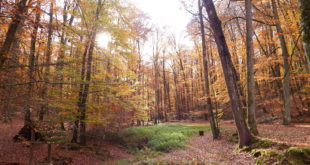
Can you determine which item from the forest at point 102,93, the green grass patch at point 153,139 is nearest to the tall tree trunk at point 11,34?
the forest at point 102,93

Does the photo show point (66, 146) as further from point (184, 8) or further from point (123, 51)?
point (184, 8)

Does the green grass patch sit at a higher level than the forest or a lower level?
lower

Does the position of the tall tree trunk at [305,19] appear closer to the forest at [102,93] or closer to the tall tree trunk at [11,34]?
the forest at [102,93]

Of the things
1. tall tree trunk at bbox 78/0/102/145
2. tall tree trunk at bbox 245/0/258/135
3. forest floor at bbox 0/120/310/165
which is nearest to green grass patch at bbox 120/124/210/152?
forest floor at bbox 0/120/310/165

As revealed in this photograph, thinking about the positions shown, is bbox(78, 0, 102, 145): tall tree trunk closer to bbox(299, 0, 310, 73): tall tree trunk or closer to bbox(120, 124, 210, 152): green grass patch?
bbox(120, 124, 210, 152): green grass patch

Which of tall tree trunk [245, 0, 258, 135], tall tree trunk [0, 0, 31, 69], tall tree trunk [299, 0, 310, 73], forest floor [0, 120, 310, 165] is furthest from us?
tall tree trunk [245, 0, 258, 135]

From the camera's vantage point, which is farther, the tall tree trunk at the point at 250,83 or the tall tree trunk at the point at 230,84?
the tall tree trunk at the point at 250,83

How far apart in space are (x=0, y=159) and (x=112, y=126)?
6006mm

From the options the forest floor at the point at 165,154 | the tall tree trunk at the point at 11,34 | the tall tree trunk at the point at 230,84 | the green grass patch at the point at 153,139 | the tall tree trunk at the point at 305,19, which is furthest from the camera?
the green grass patch at the point at 153,139

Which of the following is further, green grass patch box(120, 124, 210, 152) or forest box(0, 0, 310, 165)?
green grass patch box(120, 124, 210, 152)

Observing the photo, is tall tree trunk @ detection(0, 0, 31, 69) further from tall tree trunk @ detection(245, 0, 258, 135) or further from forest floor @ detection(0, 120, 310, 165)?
tall tree trunk @ detection(245, 0, 258, 135)

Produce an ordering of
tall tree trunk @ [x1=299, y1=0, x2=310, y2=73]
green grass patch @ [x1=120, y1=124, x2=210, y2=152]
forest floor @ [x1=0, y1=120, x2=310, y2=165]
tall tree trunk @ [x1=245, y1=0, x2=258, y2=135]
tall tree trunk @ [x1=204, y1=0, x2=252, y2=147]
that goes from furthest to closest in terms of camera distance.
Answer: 1. green grass patch @ [x1=120, y1=124, x2=210, y2=152]
2. tall tree trunk @ [x1=245, y1=0, x2=258, y2=135]
3. tall tree trunk @ [x1=204, y1=0, x2=252, y2=147]
4. forest floor @ [x1=0, y1=120, x2=310, y2=165]
5. tall tree trunk @ [x1=299, y1=0, x2=310, y2=73]

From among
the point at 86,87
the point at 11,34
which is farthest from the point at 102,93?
the point at 11,34

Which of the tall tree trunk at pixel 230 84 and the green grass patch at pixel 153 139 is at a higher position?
the tall tree trunk at pixel 230 84
